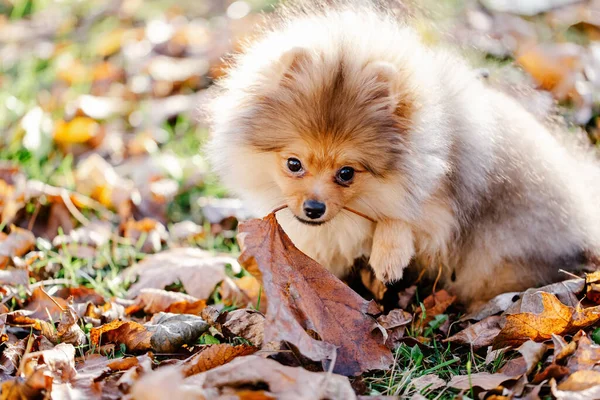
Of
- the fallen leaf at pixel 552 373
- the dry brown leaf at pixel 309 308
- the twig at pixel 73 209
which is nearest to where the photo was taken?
the fallen leaf at pixel 552 373

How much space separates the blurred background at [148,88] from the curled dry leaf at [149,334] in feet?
3.92

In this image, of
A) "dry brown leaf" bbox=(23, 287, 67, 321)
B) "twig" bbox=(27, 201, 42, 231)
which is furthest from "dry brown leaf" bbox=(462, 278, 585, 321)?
"twig" bbox=(27, 201, 42, 231)

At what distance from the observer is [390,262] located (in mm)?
3184

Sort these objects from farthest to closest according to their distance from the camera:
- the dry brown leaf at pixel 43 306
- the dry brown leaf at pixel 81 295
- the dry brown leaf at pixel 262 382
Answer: the dry brown leaf at pixel 81 295, the dry brown leaf at pixel 43 306, the dry brown leaf at pixel 262 382

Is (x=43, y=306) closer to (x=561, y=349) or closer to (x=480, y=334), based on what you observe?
(x=480, y=334)

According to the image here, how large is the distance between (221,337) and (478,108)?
1.58 metres

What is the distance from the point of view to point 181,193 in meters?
4.68

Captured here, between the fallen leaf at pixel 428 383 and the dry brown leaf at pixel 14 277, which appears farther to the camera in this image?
the dry brown leaf at pixel 14 277

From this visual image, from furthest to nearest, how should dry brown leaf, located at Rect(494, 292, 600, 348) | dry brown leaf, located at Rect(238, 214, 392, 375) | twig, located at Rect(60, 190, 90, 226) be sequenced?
twig, located at Rect(60, 190, 90, 226)
dry brown leaf, located at Rect(494, 292, 600, 348)
dry brown leaf, located at Rect(238, 214, 392, 375)

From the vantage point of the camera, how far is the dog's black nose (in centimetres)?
289

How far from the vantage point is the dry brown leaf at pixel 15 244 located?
12.1 ft

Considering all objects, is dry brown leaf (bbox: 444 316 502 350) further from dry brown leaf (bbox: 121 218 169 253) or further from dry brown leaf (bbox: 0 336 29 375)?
dry brown leaf (bbox: 121 218 169 253)

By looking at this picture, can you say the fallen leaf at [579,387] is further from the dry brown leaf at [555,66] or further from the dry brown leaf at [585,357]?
the dry brown leaf at [555,66]

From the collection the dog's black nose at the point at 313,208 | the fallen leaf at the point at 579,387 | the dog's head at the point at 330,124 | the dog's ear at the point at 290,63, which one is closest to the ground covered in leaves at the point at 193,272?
the fallen leaf at the point at 579,387
